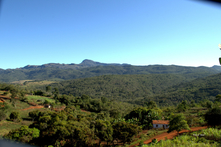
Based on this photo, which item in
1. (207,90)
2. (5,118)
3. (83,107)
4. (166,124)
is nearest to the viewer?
(5,118)

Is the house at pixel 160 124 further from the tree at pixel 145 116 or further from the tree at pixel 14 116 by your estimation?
the tree at pixel 14 116

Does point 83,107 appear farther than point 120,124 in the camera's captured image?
Yes

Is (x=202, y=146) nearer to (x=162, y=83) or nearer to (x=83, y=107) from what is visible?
(x=83, y=107)

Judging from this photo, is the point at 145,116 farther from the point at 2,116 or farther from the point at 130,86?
the point at 130,86

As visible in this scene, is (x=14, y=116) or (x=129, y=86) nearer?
(x=14, y=116)

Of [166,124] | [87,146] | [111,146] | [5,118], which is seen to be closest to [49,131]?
[87,146]

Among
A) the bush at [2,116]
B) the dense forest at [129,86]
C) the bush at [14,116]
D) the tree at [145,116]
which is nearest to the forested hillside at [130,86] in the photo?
the dense forest at [129,86]

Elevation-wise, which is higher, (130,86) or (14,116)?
(14,116)

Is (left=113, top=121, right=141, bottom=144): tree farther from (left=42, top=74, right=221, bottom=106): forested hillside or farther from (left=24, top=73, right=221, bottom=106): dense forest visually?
(left=24, top=73, right=221, bottom=106): dense forest

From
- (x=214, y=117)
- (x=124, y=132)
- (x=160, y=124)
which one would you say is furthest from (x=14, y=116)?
(x=214, y=117)

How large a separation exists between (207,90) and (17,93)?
3056 inches

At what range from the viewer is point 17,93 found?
3328cm

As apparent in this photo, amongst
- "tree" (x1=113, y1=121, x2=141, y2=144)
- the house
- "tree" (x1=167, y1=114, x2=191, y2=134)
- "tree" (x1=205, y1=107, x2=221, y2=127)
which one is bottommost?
the house

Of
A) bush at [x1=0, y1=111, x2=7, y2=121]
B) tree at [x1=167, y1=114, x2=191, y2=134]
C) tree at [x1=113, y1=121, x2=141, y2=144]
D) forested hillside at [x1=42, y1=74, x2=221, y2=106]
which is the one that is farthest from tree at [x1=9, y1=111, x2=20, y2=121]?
forested hillside at [x1=42, y1=74, x2=221, y2=106]
